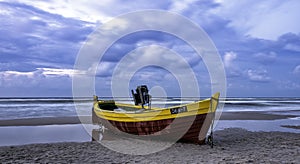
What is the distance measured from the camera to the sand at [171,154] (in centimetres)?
780

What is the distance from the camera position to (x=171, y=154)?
8.66m

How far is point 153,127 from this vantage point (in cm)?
1091

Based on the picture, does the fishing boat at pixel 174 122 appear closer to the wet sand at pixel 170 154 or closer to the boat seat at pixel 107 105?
the wet sand at pixel 170 154

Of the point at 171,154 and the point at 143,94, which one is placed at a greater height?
the point at 143,94

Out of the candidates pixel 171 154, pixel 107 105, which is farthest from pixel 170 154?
pixel 107 105

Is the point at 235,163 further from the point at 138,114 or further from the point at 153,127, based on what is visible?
the point at 138,114

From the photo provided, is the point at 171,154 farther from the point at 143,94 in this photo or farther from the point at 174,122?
the point at 143,94

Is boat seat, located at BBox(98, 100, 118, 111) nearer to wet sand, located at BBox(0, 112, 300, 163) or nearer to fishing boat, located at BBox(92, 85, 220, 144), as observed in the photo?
fishing boat, located at BBox(92, 85, 220, 144)

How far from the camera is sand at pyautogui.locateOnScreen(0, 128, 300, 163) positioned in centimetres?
780

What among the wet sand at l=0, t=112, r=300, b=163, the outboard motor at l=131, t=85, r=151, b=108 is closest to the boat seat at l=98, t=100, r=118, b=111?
the outboard motor at l=131, t=85, r=151, b=108

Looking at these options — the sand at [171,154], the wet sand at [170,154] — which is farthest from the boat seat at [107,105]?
the sand at [171,154]

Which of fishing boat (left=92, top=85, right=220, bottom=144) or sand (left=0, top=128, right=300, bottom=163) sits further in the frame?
fishing boat (left=92, top=85, right=220, bottom=144)

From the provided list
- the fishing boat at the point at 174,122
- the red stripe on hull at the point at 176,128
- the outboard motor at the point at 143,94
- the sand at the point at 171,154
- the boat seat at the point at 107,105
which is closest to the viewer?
the sand at the point at 171,154

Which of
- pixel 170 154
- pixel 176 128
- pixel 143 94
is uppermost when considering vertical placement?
pixel 143 94
